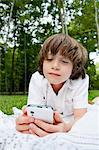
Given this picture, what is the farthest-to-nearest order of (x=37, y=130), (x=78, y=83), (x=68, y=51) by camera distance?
(x=78, y=83)
(x=68, y=51)
(x=37, y=130)

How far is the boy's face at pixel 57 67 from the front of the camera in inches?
41.3

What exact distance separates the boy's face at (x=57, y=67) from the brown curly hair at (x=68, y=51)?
2 centimetres

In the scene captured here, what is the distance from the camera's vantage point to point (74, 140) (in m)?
0.82

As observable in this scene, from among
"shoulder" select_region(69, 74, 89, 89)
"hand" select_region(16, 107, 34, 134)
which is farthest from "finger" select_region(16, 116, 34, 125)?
"shoulder" select_region(69, 74, 89, 89)

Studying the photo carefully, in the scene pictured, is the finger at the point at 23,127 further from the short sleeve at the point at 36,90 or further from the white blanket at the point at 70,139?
the short sleeve at the point at 36,90

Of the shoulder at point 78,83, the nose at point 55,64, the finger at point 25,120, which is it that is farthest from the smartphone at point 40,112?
the shoulder at point 78,83

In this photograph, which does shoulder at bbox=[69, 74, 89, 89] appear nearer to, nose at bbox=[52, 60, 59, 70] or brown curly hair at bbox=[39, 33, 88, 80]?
brown curly hair at bbox=[39, 33, 88, 80]

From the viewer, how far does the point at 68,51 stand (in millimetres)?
1109

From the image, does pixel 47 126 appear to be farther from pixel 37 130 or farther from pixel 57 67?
pixel 57 67

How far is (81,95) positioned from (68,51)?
6.4 inches

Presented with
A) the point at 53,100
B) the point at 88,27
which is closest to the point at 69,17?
the point at 88,27

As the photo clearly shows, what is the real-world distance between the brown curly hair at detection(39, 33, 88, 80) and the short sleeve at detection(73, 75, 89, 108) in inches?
1.1

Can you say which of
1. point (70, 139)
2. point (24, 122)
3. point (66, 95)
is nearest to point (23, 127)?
point (24, 122)

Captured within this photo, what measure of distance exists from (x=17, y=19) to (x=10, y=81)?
6.39ft
